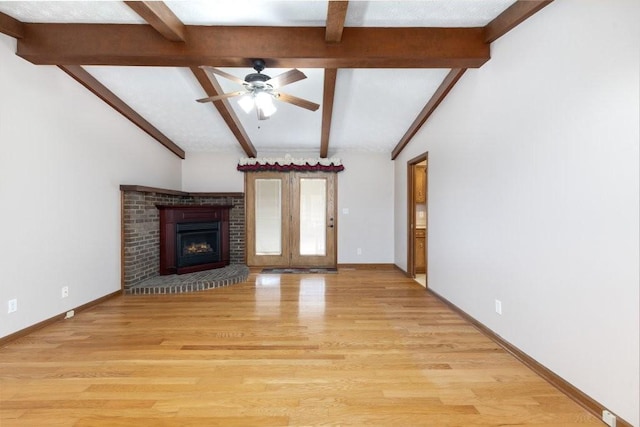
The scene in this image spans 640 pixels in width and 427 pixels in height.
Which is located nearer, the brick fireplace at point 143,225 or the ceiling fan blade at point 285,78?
the ceiling fan blade at point 285,78

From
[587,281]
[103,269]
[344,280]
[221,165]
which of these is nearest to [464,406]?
[587,281]

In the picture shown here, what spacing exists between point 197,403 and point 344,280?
3.39 m

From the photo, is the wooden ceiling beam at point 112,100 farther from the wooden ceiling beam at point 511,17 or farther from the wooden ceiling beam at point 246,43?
the wooden ceiling beam at point 511,17

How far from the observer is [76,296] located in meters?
3.43

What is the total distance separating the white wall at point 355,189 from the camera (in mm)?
6016

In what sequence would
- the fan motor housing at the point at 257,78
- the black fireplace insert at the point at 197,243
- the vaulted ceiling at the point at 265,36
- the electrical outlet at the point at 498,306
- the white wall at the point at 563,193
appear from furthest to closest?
the black fireplace insert at the point at 197,243 → the fan motor housing at the point at 257,78 → the electrical outlet at the point at 498,306 → the vaulted ceiling at the point at 265,36 → the white wall at the point at 563,193

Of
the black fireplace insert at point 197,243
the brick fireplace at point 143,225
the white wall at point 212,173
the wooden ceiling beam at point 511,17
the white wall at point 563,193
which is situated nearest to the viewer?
the white wall at point 563,193

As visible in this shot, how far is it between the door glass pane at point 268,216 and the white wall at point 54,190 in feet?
7.81

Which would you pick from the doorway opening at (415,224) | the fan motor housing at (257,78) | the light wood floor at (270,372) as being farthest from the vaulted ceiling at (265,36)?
the light wood floor at (270,372)

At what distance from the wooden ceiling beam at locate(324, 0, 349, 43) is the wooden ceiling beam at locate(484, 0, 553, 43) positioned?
1.31m

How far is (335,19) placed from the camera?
7.88 ft

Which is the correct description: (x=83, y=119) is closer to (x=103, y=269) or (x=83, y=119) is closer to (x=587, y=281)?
(x=103, y=269)

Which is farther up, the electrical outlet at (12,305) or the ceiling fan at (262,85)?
the ceiling fan at (262,85)

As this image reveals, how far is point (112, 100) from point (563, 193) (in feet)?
15.8
